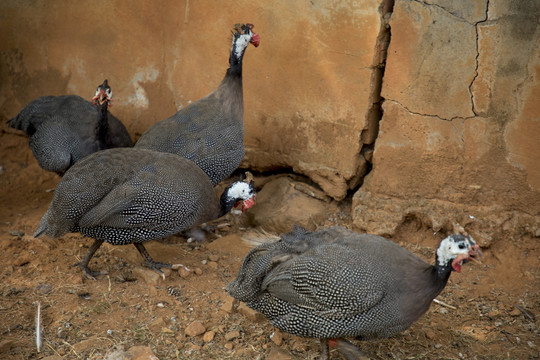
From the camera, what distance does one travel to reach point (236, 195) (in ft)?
15.8

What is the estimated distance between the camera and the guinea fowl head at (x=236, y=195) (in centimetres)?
479

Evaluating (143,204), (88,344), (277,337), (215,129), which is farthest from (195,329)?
(215,129)

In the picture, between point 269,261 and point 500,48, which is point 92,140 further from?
point 500,48

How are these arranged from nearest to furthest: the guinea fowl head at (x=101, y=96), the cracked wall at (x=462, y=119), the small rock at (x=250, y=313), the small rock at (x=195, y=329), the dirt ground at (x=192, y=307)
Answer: the dirt ground at (x=192, y=307)
the small rock at (x=195, y=329)
the small rock at (x=250, y=313)
the cracked wall at (x=462, y=119)
the guinea fowl head at (x=101, y=96)

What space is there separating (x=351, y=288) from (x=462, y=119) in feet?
5.90

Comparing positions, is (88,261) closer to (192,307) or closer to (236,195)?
(192,307)

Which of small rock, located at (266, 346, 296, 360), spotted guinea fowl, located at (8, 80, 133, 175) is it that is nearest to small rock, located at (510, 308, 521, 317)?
small rock, located at (266, 346, 296, 360)

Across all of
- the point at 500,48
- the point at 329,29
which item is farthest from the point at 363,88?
the point at 500,48

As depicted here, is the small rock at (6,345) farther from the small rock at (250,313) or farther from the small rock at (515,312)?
the small rock at (515,312)

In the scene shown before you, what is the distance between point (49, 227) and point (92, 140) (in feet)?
3.66

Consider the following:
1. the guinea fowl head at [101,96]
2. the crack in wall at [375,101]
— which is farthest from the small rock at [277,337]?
the guinea fowl head at [101,96]

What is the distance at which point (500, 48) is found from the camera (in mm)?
4156

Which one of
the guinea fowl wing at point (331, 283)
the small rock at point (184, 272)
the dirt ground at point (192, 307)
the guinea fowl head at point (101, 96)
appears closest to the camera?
the guinea fowl wing at point (331, 283)

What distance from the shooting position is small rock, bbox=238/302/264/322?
399cm
